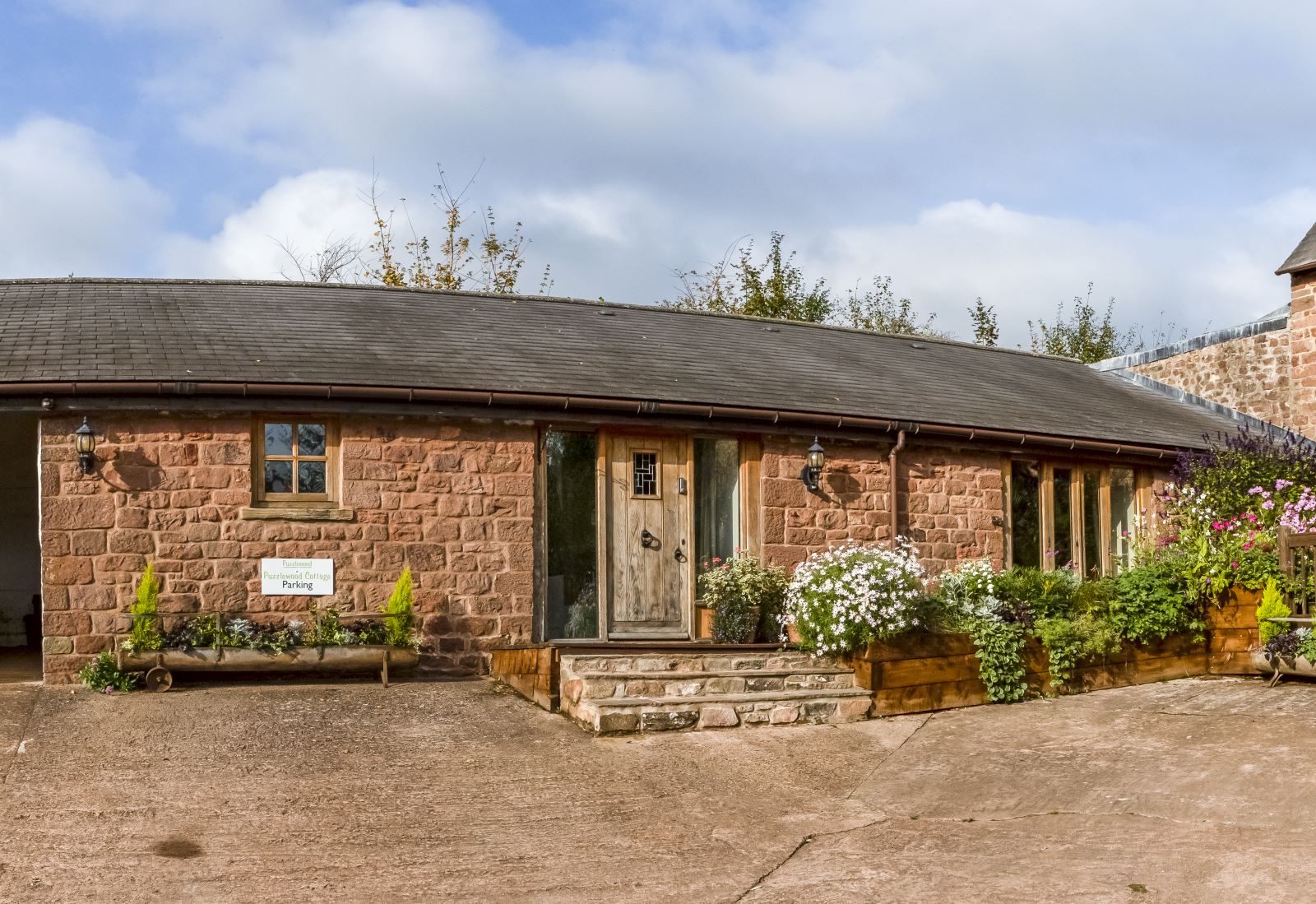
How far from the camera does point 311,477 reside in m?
11.6

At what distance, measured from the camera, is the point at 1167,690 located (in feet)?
35.7

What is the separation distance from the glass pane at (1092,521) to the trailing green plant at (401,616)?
816 centimetres

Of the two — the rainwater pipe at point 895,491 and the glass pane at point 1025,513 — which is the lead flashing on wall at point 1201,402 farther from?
the rainwater pipe at point 895,491

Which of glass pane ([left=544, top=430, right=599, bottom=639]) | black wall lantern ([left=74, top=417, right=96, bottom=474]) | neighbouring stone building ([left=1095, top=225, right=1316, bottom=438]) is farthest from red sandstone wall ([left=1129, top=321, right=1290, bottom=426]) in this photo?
black wall lantern ([left=74, top=417, right=96, bottom=474])

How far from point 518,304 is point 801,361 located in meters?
3.76

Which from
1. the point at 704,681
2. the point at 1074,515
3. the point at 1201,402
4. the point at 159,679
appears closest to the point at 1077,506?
the point at 1074,515

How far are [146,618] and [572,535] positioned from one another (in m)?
3.92

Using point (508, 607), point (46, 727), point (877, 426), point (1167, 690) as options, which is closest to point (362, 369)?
point (508, 607)

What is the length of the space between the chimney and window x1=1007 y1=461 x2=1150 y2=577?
4370mm

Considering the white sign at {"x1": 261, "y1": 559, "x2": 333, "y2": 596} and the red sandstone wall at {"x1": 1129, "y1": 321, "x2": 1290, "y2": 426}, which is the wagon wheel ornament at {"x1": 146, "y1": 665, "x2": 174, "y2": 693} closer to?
the white sign at {"x1": 261, "y1": 559, "x2": 333, "y2": 596}

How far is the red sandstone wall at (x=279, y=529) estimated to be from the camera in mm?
10938

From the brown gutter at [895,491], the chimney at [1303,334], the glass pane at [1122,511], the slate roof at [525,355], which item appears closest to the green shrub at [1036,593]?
the brown gutter at [895,491]

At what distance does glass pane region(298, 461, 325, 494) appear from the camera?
38.0 feet

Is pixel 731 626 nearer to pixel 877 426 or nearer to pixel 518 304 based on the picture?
pixel 877 426
